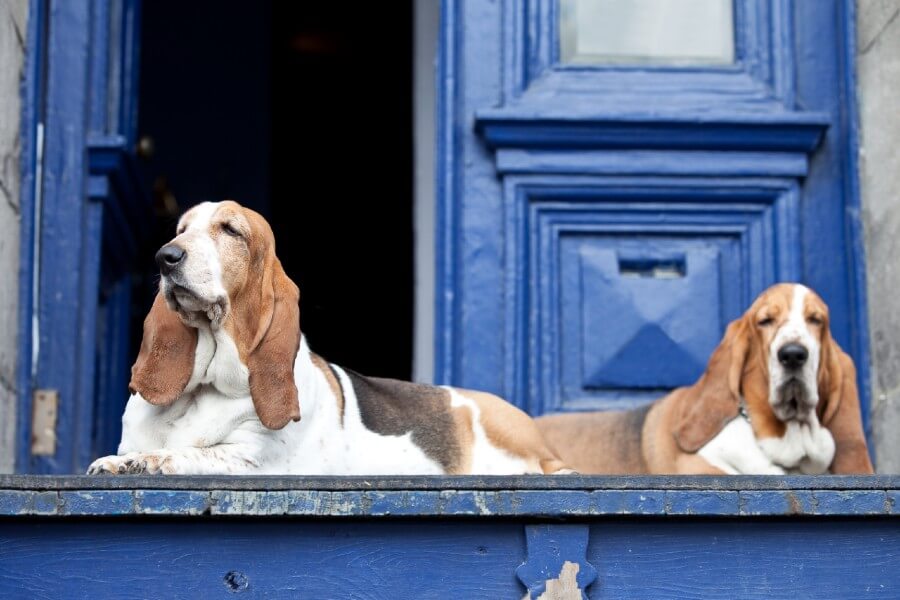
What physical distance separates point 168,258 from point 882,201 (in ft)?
9.13

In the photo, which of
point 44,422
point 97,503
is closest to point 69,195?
point 44,422

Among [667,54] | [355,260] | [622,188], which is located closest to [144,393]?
[622,188]

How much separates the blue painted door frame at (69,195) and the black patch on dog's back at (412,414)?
4.27 ft

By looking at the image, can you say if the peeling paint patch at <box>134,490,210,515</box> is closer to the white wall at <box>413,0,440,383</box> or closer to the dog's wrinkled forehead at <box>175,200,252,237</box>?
the dog's wrinkled forehead at <box>175,200,252,237</box>

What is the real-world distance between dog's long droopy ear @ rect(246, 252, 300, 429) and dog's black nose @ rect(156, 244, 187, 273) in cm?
32

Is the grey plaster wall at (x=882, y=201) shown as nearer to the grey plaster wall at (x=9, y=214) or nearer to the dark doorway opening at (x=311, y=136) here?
the grey plaster wall at (x=9, y=214)

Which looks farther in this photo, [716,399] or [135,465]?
[716,399]

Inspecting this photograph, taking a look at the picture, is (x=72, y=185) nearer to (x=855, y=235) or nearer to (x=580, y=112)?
(x=580, y=112)

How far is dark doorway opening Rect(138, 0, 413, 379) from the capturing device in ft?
33.2

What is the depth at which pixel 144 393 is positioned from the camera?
4090 millimetres

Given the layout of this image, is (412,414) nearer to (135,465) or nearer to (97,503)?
(135,465)

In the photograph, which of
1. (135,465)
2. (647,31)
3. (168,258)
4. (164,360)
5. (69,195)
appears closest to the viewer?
(135,465)

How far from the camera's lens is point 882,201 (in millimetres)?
5469

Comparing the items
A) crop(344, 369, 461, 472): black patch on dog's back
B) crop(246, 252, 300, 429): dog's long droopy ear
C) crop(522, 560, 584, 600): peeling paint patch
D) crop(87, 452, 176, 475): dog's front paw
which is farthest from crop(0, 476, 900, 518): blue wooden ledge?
crop(344, 369, 461, 472): black patch on dog's back
